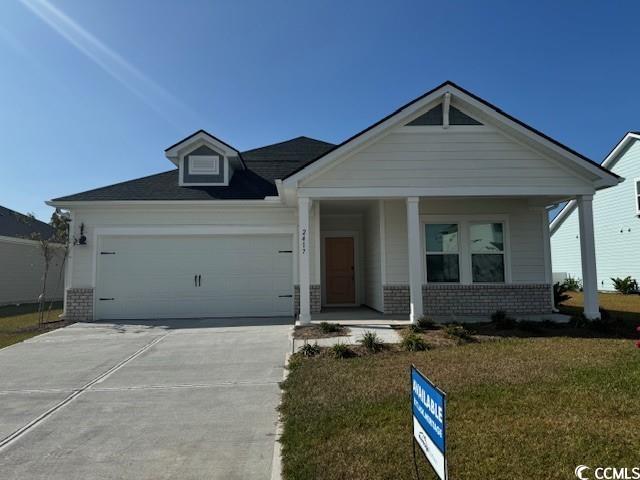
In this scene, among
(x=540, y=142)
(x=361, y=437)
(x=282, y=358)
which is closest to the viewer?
(x=361, y=437)

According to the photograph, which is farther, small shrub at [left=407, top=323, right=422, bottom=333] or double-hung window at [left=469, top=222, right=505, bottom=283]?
double-hung window at [left=469, top=222, right=505, bottom=283]

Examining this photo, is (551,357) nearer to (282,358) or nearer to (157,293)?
(282,358)

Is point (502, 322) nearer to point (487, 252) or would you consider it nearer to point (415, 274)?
point (415, 274)

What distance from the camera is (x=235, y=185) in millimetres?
12781

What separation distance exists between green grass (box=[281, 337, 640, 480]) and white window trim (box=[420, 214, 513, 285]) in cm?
446

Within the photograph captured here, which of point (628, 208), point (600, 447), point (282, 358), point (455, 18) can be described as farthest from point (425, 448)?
point (628, 208)

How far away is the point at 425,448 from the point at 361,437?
1.26 m

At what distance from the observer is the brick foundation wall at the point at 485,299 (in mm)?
10852

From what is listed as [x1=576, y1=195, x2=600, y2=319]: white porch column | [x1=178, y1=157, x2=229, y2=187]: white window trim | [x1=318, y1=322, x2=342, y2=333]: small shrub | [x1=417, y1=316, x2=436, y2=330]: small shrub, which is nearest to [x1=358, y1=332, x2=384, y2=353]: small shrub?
[x1=318, y1=322, x2=342, y2=333]: small shrub

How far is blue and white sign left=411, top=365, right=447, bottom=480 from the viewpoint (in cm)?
220

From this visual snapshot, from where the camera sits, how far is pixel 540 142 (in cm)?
948

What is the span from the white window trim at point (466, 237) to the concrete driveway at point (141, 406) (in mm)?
5173

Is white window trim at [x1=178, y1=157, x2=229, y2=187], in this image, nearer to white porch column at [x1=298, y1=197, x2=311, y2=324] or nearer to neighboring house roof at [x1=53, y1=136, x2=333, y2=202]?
neighboring house roof at [x1=53, y1=136, x2=333, y2=202]

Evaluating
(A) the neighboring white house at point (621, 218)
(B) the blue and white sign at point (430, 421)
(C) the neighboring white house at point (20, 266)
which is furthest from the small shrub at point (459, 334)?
(A) the neighboring white house at point (621, 218)
